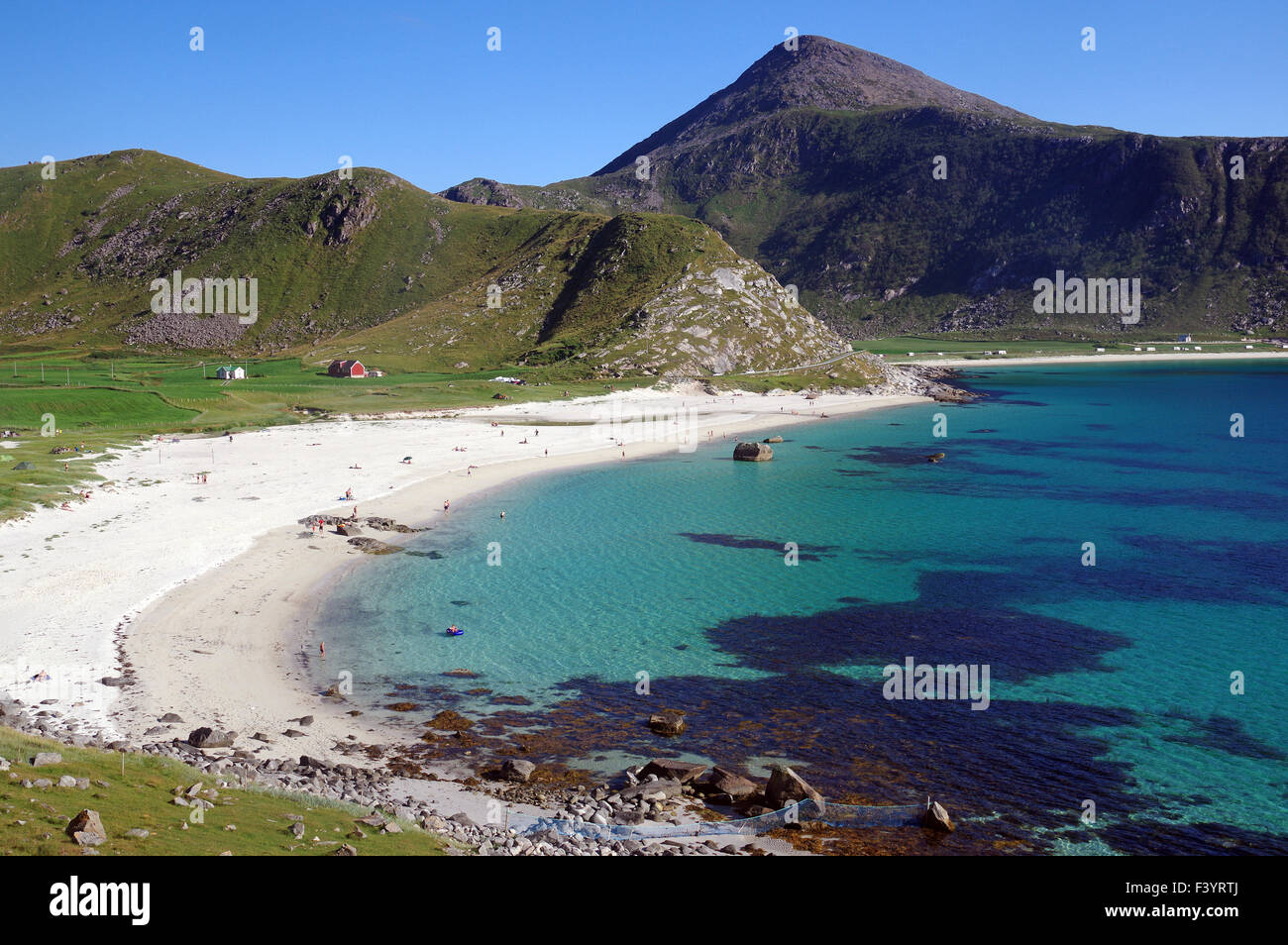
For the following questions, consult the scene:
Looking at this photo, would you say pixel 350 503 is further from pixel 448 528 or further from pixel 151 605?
pixel 151 605

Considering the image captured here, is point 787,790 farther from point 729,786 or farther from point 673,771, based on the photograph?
point 673,771

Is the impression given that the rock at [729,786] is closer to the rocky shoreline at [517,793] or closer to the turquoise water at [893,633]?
the rocky shoreline at [517,793]

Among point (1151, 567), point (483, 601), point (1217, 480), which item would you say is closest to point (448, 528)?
point (483, 601)

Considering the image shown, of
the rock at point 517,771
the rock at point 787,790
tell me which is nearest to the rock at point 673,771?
the rock at point 787,790

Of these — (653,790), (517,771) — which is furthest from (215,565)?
(653,790)

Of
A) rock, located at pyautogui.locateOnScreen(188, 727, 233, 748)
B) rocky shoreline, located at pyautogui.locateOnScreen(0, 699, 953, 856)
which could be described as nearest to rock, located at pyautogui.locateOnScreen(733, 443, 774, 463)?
rocky shoreline, located at pyautogui.locateOnScreen(0, 699, 953, 856)
